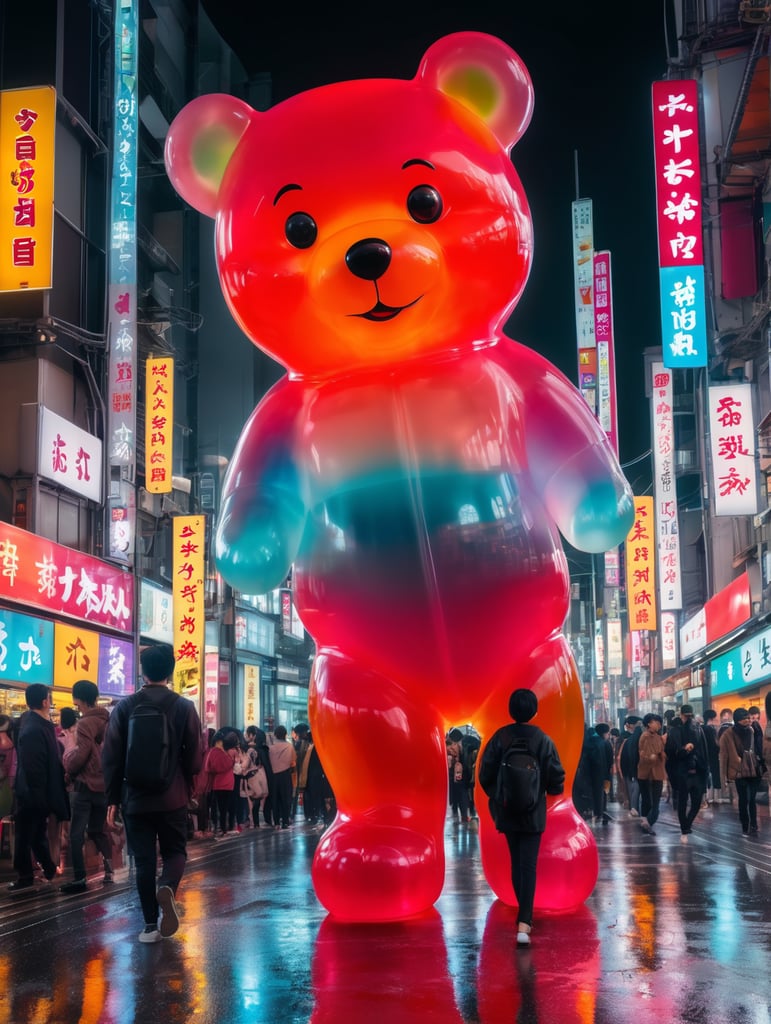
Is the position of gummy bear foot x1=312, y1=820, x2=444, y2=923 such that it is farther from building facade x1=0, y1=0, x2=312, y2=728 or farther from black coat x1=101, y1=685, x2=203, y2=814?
building facade x1=0, y1=0, x2=312, y2=728

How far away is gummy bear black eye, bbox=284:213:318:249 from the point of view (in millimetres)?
5500

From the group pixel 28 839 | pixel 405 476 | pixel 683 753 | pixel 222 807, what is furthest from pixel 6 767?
pixel 683 753

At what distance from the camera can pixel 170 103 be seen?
1049 inches

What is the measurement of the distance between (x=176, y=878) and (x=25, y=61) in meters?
16.6

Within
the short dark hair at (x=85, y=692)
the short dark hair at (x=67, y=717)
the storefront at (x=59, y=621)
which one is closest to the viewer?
the short dark hair at (x=85, y=692)

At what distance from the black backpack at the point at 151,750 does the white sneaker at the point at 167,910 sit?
48 cm

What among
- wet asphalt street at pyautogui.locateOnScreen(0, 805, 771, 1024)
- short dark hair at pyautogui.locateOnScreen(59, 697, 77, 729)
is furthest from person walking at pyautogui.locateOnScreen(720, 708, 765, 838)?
short dark hair at pyautogui.locateOnScreen(59, 697, 77, 729)

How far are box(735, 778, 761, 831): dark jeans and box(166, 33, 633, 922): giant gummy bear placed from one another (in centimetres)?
769

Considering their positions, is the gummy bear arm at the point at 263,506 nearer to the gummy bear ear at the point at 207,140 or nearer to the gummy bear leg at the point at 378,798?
the gummy bear leg at the point at 378,798

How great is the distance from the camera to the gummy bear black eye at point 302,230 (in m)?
Result: 5.50

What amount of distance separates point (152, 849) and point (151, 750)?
0.51m

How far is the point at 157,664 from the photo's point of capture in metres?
5.86

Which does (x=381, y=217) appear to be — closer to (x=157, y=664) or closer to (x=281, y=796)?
(x=157, y=664)

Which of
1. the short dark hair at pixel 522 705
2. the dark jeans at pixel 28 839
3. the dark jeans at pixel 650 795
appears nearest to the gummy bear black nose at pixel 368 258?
the short dark hair at pixel 522 705
